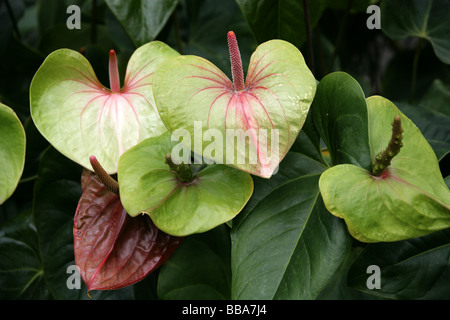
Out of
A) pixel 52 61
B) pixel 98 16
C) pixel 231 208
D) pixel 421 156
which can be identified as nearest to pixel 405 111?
pixel 421 156

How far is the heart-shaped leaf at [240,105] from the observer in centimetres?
39

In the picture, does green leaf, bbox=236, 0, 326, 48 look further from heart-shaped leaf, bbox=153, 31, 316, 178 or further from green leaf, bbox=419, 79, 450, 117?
green leaf, bbox=419, 79, 450, 117

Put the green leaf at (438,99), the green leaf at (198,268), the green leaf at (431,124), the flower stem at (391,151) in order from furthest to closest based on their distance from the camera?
1. the green leaf at (438,99)
2. the green leaf at (431,124)
3. the green leaf at (198,268)
4. the flower stem at (391,151)

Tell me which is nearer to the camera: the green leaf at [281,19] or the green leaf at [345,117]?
the green leaf at [345,117]

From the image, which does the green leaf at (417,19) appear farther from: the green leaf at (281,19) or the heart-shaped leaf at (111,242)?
the heart-shaped leaf at (111,242)

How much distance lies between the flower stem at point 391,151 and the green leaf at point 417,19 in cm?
35

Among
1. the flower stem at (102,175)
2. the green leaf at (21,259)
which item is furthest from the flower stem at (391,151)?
the green leaf at (21,259)

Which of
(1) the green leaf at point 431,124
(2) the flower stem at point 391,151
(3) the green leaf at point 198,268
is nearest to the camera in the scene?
(2) the flower stem at point 391,151

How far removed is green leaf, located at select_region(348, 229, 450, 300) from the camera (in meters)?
0.47

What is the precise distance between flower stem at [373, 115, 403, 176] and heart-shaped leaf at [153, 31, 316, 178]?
8 cm

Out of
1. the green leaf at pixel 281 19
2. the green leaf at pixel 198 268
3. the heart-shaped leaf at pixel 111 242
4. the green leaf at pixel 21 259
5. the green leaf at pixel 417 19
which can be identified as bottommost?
the green leaf at pixel 21 259

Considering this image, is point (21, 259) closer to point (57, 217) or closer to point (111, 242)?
point (57, 217)

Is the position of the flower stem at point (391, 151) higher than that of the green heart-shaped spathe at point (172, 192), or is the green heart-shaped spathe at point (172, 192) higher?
the flower stem at point (391, 151)
